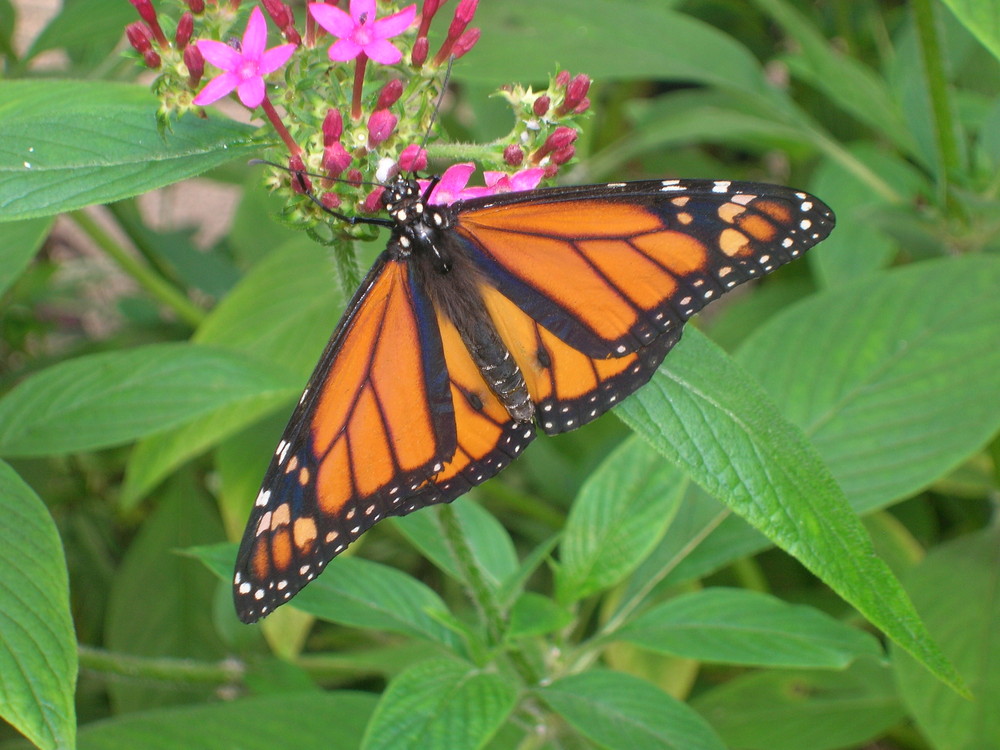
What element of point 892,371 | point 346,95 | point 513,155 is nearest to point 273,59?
point 346,95

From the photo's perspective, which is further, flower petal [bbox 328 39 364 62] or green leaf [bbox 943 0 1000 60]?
green leaf [bbox 943 0 1000 60]

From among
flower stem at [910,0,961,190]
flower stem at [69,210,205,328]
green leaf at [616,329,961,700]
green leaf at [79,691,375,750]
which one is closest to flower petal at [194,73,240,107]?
green leaf at [616,329,961,700]

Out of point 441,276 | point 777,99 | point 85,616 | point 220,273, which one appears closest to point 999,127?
point 777,99

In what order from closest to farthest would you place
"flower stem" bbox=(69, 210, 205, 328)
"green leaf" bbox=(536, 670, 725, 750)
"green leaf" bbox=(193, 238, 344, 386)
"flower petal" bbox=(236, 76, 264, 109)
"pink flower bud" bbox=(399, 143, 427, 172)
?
"flower petal" bbox=(236, 76, 264, 109) → "pink flower bud" bbox=(399, 143, 427, 172) → "green leaf" bbox=(536, 670, 725, 750) → "green leaf" bbox=(193, 238, 344, 386) → "flower stem" bbox=(69, 210, 205, 328)

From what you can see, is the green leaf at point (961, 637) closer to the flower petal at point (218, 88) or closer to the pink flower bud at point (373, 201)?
the pink flower bud at point (373, 201)

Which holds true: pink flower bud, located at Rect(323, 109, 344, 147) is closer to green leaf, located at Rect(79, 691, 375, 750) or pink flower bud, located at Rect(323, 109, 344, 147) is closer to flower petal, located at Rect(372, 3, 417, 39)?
flower petal, located at Rect(372, 3, 417, 39)

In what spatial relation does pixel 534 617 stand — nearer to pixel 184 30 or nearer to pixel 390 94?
pixel 390 94

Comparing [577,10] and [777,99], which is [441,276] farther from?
[777,99]
